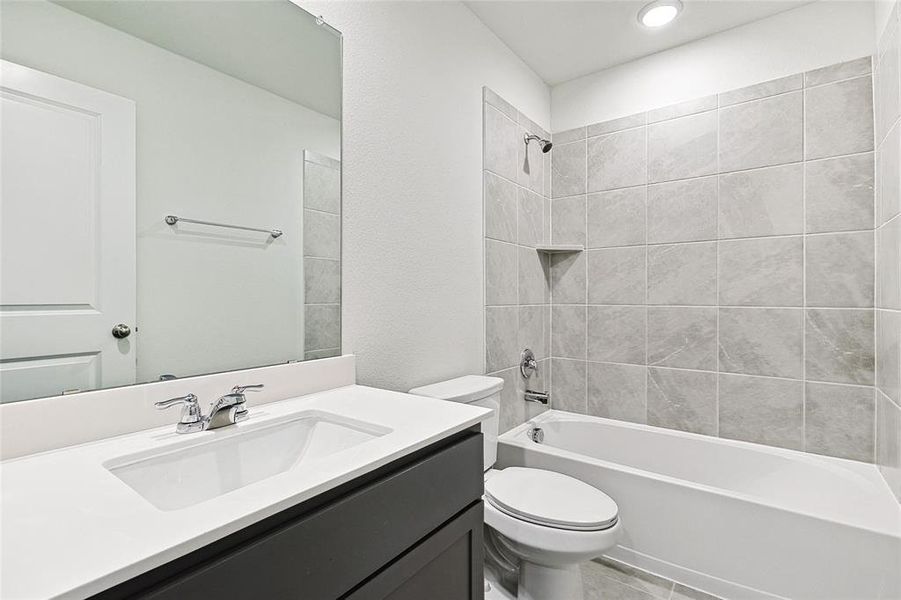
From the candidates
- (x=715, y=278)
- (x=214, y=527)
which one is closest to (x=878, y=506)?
(x=715, y=278)

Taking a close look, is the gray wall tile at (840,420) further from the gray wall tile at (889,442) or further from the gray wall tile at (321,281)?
the gray wall tile at (321,281)

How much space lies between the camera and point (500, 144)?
224 centimetres

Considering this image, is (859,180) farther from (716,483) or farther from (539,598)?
(539,598)

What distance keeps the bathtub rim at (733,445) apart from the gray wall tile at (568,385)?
0.05 m

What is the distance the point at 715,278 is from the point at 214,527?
2.37 metres

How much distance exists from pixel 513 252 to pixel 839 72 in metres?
1.62

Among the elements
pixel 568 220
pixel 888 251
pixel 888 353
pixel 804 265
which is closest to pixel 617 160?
pixel 568 220

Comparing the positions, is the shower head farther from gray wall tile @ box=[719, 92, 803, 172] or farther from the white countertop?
the white countertop

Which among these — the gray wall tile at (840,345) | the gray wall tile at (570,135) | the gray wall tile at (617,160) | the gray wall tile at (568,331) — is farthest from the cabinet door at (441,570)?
the gray wall tile at (570,135)

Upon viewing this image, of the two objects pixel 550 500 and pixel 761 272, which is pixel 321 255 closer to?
pixel 550 500

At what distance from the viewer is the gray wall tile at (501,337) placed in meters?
2.15

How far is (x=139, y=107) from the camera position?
955mm

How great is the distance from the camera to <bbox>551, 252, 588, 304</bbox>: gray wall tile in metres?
2.62

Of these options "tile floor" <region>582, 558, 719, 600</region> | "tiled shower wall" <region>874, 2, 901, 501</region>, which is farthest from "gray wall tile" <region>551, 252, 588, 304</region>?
"tile floor" <region>582, 558, 719, 600</region>
